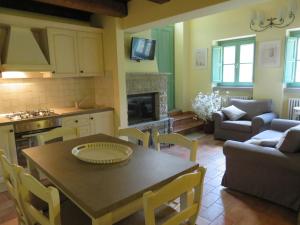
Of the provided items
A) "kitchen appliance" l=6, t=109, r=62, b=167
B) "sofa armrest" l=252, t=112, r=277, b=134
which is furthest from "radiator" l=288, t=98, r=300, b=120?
"kitchen appliance" l=6, t=109, r=62, b=167

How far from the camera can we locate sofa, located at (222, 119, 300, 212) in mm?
2141

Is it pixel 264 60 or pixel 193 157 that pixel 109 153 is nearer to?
pixel 193 157

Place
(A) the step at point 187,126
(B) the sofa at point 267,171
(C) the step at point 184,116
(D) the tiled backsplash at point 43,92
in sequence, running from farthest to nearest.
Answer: (C) the step at point 184,116
(A) the step at point 187,126
(D) the tiled backsplash at point 43,92
(B) the sofa at point 267,171

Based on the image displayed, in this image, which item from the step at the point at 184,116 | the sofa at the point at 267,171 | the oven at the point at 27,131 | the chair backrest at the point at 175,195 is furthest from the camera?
the step at the point at 184,116

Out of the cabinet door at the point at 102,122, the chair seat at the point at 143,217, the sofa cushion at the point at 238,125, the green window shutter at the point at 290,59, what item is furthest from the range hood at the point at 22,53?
the green window shutter at the point at 290,59

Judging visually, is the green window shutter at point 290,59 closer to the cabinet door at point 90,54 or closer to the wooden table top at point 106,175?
the cabinet door at point 90,54

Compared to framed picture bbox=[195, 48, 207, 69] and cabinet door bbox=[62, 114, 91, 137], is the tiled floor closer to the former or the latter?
cabinet door bbox=[62, 114, 91, 137]

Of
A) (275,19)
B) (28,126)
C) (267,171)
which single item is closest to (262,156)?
(267,171)

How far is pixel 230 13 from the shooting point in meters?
5.19

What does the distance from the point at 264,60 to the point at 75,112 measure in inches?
159

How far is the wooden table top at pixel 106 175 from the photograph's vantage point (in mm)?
1067

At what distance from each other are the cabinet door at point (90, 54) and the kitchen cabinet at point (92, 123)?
694 mm

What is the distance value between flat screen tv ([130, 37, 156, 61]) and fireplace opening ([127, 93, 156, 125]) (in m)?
0.69

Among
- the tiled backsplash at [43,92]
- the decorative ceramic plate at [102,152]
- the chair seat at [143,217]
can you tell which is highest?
the tiled backsplash at [43,92]
